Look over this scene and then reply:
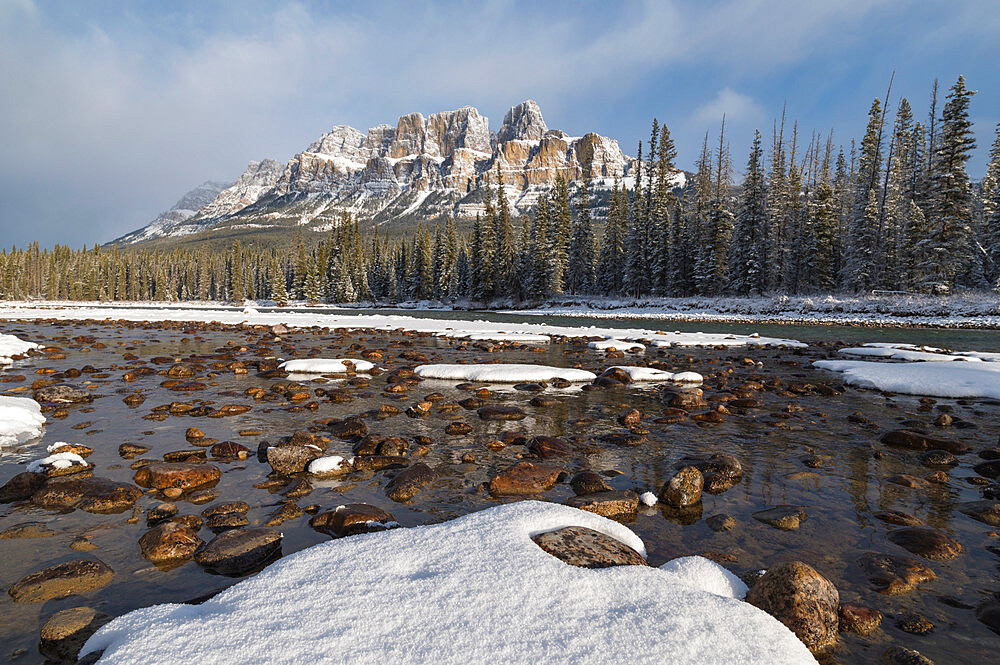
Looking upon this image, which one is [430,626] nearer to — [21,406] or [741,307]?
[21,406]

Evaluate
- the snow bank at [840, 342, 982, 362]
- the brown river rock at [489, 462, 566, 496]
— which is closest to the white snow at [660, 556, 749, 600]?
the brown river rock at [489, 462, 566, 496]

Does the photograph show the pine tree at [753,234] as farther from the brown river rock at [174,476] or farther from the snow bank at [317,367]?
the brown river rock at [174,476]

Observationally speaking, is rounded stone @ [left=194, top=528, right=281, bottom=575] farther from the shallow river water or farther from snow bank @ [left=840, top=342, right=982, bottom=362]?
snow bank @ [left=840, top=342, right=982, bottom=362]

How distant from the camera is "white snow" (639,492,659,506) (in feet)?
16.2

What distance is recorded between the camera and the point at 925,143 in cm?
4941

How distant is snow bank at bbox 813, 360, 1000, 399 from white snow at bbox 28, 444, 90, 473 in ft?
50.4

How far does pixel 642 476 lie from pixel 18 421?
9.32 meters

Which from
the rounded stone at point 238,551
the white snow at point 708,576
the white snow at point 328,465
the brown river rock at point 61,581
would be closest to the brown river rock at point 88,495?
the brown river rock at point 61,581

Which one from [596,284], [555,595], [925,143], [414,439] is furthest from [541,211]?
[555,595]

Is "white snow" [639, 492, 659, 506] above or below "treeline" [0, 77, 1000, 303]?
below

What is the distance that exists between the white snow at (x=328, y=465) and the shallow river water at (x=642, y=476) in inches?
12.3

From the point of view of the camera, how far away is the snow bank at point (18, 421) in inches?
258

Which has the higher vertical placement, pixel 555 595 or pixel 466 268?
pixel 466 268

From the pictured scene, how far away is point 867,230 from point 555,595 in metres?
54.2
